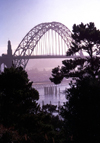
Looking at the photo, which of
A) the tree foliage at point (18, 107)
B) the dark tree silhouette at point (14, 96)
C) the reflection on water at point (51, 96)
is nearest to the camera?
the tree foliage at point (18, 107)

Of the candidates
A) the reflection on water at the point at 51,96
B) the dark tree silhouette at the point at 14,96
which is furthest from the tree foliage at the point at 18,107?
the reflection on water at the point at 51,96

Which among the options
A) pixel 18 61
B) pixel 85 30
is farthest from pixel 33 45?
pixel 85 30

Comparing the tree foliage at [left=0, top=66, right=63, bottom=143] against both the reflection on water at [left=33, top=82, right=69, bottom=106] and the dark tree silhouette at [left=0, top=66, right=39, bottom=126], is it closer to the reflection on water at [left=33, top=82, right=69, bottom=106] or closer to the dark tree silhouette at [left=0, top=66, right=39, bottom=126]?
the dark tree silhouette at [left=0, top=66, right=39, bottom=126]

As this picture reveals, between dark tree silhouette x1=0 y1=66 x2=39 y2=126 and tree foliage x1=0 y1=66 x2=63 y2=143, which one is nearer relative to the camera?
tree foliage x1=0 y1=66 x2=63 y2=143

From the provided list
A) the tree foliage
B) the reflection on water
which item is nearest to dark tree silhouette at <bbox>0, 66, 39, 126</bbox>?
the tree foliage

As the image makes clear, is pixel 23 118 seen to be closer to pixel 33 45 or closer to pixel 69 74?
pixel 69 74

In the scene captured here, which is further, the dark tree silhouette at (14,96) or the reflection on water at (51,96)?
the reflection on water at (51,96)

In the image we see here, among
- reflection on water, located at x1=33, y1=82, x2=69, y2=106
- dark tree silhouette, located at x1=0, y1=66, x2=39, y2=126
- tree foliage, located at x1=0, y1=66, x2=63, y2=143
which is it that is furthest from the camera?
reflection on water, located at x1=33, y1=82, x2=69, y2=106

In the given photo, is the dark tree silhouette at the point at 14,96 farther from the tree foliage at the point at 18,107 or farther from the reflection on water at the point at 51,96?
the reflection on water at the point at 51,96

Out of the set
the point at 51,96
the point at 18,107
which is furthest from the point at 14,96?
the point at 51,96

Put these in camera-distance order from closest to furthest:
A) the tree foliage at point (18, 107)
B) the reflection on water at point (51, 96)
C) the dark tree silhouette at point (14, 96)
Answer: the tree foliage at point (18, 107) < the dark tree silhouette at point (14, 96) < the reflection on water at point (51, 96)

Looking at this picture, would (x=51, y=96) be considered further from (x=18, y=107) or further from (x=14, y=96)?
(x=14, y=96)

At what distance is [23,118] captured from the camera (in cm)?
812

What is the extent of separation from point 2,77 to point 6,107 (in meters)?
1.40
